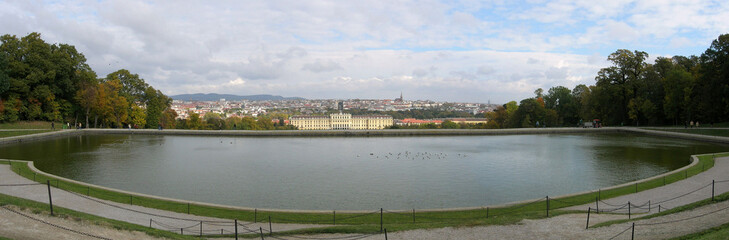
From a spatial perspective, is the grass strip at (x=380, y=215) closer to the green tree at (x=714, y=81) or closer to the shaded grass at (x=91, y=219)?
the shaded grass at (x=91, y=219)

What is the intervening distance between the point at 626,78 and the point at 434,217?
39.6m

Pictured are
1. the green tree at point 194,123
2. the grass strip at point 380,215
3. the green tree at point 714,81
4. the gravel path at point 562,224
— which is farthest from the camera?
the green tree at point 194,123

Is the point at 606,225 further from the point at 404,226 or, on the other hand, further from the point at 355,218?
the point at 355,218

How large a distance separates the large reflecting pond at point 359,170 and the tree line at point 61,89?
11.6m

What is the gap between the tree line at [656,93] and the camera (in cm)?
3192

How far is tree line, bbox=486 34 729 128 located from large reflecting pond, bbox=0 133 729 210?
27.8 feet

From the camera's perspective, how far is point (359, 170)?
17.9 m

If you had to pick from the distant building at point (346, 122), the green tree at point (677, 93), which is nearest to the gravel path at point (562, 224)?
the green tree at point (677, 93)

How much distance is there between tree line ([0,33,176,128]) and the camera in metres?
35.1

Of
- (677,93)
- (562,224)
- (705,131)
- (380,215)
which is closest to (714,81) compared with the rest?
(705,131)

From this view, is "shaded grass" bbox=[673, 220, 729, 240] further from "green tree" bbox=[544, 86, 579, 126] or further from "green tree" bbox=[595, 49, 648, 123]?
"green tree" bbox=[544, 86, 579, 126]

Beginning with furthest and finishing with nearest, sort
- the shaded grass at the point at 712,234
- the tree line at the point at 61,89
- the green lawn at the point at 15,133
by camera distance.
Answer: the tree line at the point at 61,89 → the green lawn at the point at 15,133 → the shaded grass at the point at 712,234

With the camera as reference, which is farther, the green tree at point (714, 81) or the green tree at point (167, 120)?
the green tree at point (167, 120)

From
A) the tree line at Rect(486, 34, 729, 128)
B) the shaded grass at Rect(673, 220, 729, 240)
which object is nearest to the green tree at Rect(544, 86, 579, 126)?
the tree line at Rect(486, 34, 729, 128)
